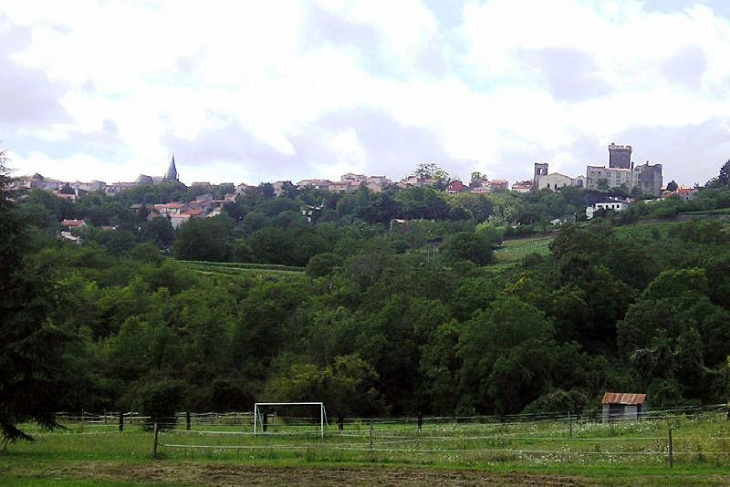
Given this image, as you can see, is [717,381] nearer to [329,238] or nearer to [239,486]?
[239,486]

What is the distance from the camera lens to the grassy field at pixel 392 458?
18906mm

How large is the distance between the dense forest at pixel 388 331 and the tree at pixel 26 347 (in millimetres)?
54

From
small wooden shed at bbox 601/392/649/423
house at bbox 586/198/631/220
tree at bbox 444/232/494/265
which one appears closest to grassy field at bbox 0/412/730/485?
small wooden shed at bbox 601/392/649/423

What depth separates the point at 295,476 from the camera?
64.0 feet

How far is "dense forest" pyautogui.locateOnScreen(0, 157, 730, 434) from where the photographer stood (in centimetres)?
3481

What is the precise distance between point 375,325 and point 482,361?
8714 millimetres

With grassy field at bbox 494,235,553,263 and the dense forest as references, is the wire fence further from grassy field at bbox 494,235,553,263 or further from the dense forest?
grassy field at bbox 494,235,553,263

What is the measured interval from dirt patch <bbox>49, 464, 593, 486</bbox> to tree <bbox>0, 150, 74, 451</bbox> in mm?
3163

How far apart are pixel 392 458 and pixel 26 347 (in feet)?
29.9

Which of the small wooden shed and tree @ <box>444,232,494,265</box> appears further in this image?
tree @ <box>444,232,494,265</box>

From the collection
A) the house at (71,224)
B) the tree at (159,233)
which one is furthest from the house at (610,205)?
the house at (71,224)

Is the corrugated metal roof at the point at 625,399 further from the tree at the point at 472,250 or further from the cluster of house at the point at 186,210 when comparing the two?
the cluster of house at the point at 186,210

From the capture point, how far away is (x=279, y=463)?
21547 millimetres

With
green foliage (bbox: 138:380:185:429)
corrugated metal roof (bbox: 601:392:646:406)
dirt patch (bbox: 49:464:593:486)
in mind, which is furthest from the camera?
corrugated metal roof (bbox: 601:392:646:406)
